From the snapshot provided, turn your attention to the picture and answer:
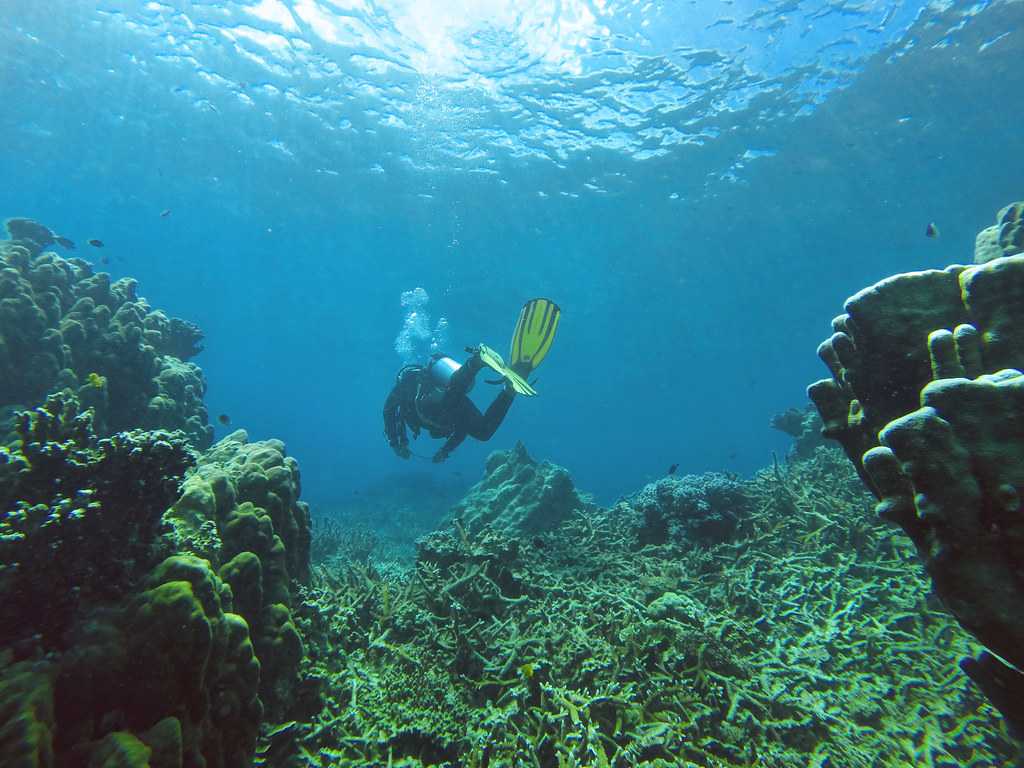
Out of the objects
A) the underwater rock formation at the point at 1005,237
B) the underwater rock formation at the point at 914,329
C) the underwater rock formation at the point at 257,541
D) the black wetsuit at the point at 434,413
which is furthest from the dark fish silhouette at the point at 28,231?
the underwater rock formation at the point at 1005,237

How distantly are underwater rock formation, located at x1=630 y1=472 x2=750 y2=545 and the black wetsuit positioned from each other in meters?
3.98

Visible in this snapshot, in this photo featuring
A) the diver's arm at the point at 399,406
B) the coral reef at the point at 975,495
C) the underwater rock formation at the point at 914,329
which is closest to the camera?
the coral reef at the point at 975,495

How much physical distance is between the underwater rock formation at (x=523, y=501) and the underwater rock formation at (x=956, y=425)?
24.7 ft

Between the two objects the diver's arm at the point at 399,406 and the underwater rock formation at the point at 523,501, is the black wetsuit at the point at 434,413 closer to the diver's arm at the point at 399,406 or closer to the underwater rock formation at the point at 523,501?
the diver's arm at the point at 399,406

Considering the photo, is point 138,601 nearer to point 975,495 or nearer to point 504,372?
point 975,495

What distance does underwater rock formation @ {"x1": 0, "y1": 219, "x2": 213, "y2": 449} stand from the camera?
710 cm

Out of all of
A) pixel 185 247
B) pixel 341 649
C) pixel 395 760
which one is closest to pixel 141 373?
pixel 341 649

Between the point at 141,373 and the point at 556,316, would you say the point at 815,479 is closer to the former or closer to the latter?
the point at 556,316

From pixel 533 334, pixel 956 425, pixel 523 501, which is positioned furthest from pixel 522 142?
pixel 956 425

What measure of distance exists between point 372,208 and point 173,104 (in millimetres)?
11663

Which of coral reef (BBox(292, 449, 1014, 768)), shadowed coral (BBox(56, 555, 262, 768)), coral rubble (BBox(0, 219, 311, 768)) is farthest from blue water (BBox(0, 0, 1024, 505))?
shadowed coral (BBox(56, 555, 262, 768))

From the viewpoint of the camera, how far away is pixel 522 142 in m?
23.5

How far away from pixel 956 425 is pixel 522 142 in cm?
2492

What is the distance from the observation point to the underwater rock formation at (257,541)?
3275 millimetres
